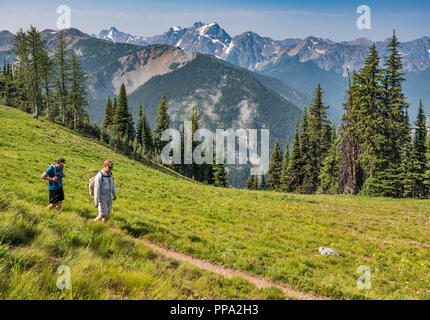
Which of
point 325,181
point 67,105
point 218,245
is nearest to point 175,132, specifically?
point 67,105

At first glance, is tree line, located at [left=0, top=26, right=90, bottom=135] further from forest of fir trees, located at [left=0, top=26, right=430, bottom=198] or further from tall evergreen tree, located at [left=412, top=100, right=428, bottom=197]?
tall evergreen tree, located at [left=412, top=100, right=428, bottom=197]

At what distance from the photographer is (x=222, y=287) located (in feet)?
20.2

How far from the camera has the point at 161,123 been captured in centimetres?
7138

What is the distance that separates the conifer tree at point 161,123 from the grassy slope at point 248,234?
50035 mm

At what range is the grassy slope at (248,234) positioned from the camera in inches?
260

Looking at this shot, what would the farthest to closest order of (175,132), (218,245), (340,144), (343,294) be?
(175,132), (340,144), (218,245), (343,294)

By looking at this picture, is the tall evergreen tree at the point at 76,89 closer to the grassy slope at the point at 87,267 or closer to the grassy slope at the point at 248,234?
the grassy slope at the point at 248,234

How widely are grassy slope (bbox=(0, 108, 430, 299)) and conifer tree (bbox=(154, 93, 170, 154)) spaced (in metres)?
50.0

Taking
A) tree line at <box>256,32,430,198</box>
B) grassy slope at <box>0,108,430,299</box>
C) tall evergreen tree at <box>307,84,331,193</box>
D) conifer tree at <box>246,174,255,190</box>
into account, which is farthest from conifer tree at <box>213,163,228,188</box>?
grassy slope at <box>0,108,430,299</box>

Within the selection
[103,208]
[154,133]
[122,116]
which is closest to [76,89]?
[122,116]

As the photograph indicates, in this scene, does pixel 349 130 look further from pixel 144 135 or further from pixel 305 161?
pixel 144 135

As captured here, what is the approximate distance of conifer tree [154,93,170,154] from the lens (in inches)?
2704
